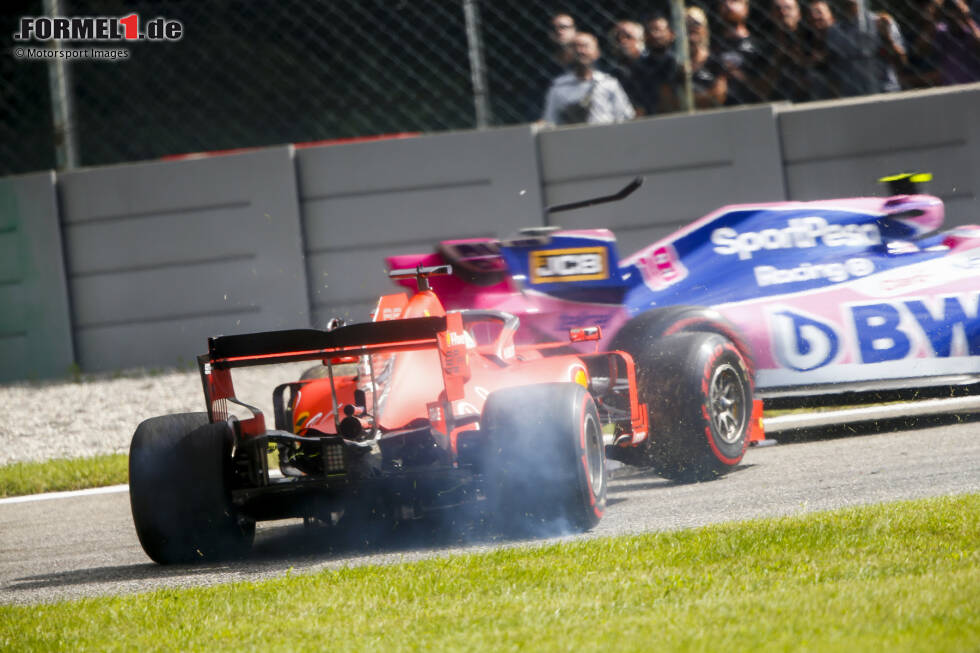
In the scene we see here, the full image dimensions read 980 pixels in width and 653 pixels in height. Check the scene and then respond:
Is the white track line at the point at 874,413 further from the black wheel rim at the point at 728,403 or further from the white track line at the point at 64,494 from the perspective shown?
the white track line at the point at 64,494

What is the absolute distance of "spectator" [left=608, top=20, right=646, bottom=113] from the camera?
1072cm

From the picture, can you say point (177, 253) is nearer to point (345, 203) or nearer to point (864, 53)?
point (345, 203)

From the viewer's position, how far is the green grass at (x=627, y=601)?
342 cm

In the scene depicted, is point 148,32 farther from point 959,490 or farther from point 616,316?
point 959,490

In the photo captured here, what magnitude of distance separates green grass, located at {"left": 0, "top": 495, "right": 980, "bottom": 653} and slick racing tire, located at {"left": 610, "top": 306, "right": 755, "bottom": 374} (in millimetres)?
1675

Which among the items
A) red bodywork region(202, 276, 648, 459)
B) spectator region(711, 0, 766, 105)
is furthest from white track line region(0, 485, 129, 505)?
spectator region(711, 0, 766, 105)

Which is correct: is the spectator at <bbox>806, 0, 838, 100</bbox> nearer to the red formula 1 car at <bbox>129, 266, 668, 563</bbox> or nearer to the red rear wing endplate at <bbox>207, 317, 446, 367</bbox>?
the red formula 1 car at <bbox>129, 266, 668, 563</bbox>

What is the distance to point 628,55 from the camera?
10750mm

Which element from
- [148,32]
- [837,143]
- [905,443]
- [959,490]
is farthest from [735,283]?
[148,32]

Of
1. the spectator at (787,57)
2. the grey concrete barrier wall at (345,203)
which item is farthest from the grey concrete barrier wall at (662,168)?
the spectator at (787,57)

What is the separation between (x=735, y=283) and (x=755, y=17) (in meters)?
4.00

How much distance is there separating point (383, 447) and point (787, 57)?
20.4 feet

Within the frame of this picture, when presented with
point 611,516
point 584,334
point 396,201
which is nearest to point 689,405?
point 584,334

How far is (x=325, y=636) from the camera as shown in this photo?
3.78 meters
